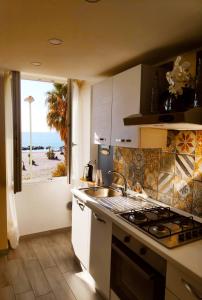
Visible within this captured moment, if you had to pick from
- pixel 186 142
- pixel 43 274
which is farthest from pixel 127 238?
pixel 43 274

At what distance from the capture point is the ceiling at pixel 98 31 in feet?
4.12

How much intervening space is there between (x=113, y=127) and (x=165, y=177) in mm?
719

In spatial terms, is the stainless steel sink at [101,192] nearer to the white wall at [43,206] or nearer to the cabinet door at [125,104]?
the cabinet door at [125,104]

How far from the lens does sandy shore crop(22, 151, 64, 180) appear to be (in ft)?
11.2

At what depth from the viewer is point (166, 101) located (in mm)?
1790

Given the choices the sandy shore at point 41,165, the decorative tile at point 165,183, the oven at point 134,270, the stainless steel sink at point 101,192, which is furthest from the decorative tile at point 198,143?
the sandy shore at point 41,165

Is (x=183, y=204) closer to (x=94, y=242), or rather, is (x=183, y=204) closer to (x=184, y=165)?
(x=184, y=165)

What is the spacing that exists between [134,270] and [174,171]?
2.96 ft

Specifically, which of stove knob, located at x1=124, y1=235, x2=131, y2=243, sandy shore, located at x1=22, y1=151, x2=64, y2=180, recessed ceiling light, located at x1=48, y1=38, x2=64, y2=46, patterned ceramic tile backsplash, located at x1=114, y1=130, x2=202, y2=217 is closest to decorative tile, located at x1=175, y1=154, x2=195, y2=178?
patterned ceramic tile backsplash, located at x1=114, y1=130, x2=202, y2=217

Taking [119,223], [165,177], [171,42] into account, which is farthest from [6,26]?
[165,177]

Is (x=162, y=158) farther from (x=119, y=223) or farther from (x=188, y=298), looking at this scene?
(x=188, y=298)

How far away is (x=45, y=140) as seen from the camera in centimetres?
348

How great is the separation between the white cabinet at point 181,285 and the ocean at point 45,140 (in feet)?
8.48

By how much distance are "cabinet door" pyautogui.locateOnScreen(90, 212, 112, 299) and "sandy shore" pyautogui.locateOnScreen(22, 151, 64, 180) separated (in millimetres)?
1584
